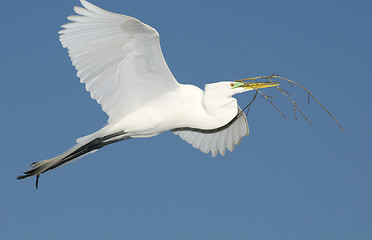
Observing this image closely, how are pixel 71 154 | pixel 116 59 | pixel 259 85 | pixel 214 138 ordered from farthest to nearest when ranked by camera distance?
pixel 214 138, pixel 71 154, pixel 259 85, pixel 116 59

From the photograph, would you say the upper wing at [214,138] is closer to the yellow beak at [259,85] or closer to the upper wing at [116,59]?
the yellow beak at [259,85]

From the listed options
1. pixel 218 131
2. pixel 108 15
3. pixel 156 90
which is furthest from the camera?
pixel 218 131

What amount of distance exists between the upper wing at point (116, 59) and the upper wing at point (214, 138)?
35.9 inches

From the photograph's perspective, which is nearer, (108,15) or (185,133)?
(108,15)

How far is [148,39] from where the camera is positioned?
16.5ft

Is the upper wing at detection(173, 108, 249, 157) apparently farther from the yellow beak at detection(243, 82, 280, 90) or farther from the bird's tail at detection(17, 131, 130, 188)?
the bird's tail at detection(17, 131, 130, 188)

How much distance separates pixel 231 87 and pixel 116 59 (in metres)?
1.17

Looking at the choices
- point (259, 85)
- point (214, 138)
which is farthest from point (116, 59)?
point (214, 138)

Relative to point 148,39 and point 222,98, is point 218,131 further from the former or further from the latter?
point 148,39

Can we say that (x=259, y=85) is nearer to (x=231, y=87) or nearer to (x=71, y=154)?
(x=231, y=87)

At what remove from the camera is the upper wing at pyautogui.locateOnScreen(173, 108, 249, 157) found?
6164 mm

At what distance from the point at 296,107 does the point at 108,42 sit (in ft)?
6.23

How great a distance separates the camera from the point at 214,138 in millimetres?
6273

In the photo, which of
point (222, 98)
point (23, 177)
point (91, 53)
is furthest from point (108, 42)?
point (23, 177)
